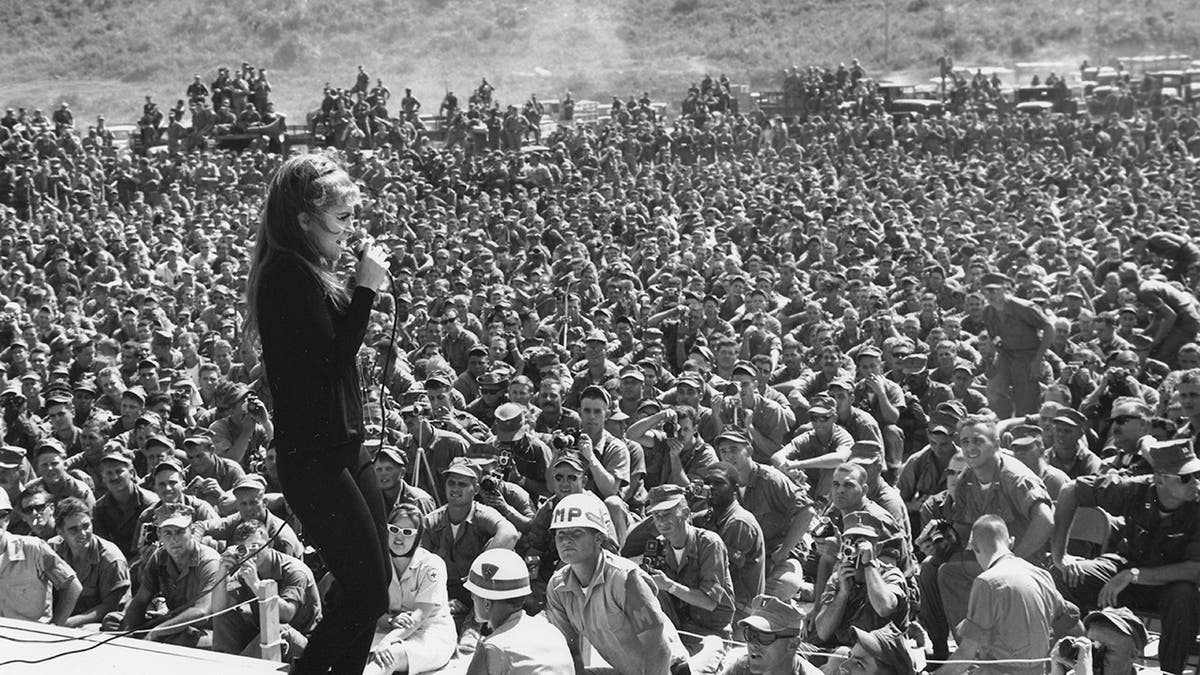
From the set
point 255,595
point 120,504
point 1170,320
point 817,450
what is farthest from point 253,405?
point 1170,320

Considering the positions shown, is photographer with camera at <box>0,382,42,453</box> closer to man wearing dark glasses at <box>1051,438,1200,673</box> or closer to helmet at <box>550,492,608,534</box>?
helmet at <box>550,492,608,534</box>

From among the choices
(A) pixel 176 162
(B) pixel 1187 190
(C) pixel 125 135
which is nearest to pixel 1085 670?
(B) pixel 1187 190

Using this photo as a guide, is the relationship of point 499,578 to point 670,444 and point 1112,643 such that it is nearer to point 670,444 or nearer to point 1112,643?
point 1112,643

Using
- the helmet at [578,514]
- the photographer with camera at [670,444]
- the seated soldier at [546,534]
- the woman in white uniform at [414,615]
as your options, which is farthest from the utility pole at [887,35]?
the helmet at [578,514]

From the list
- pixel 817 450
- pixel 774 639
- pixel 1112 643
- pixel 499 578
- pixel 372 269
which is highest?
pixel 372 269

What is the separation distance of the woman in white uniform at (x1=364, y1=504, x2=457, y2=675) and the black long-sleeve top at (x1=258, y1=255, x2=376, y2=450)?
220cm

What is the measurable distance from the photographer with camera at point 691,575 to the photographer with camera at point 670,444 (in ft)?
7.04

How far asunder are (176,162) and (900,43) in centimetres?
3749

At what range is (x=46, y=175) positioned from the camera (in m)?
27.6

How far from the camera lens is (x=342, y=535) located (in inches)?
153

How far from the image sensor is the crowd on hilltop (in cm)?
664

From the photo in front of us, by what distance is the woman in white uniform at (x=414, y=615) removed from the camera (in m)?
6.04

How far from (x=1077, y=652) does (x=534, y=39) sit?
55.4m

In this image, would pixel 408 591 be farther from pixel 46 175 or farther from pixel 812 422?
pixel 46 175
